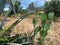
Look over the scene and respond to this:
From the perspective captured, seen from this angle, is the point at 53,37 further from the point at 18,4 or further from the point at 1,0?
the point at 18,4

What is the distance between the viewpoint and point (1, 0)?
263 centimetres

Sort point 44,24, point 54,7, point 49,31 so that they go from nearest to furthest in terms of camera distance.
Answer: point 44,24 → point 49,31 → point 54,7

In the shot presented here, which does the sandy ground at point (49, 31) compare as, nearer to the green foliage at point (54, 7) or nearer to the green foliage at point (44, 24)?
the green foliage at point (54, 7)

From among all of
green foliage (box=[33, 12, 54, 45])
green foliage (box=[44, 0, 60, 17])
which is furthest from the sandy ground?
green foliage (box=[33, 12, 54, 45])

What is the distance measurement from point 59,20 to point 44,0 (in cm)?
139

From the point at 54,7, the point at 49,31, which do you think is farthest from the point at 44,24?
the point at 54,7

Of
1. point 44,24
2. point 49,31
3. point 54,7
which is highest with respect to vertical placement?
point 44,24

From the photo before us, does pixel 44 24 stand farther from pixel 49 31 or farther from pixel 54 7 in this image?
pixel 54 7

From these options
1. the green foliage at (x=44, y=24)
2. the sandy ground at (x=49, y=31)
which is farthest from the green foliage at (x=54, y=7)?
the green foliage at (x=44, y=24)

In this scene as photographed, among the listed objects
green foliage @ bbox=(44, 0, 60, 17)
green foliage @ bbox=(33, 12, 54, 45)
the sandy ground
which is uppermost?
green foliage @ bbox=(33, 12, 54, 45)

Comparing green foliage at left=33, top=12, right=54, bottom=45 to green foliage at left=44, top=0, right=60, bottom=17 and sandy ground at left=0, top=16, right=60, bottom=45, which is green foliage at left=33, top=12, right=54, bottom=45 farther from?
green foliage at left=44, top=0, right=60, bottom=17

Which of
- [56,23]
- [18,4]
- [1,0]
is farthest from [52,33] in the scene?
[18,4]

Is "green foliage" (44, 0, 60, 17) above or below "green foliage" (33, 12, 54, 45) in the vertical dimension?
below

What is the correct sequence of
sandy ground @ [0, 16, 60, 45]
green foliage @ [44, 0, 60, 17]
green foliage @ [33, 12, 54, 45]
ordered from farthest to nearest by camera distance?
green foliage @ [44, 0, 60, 17], sandy ground @ [0, 16, 60, 45], green foliage @ [33, 12, 54, 45]
